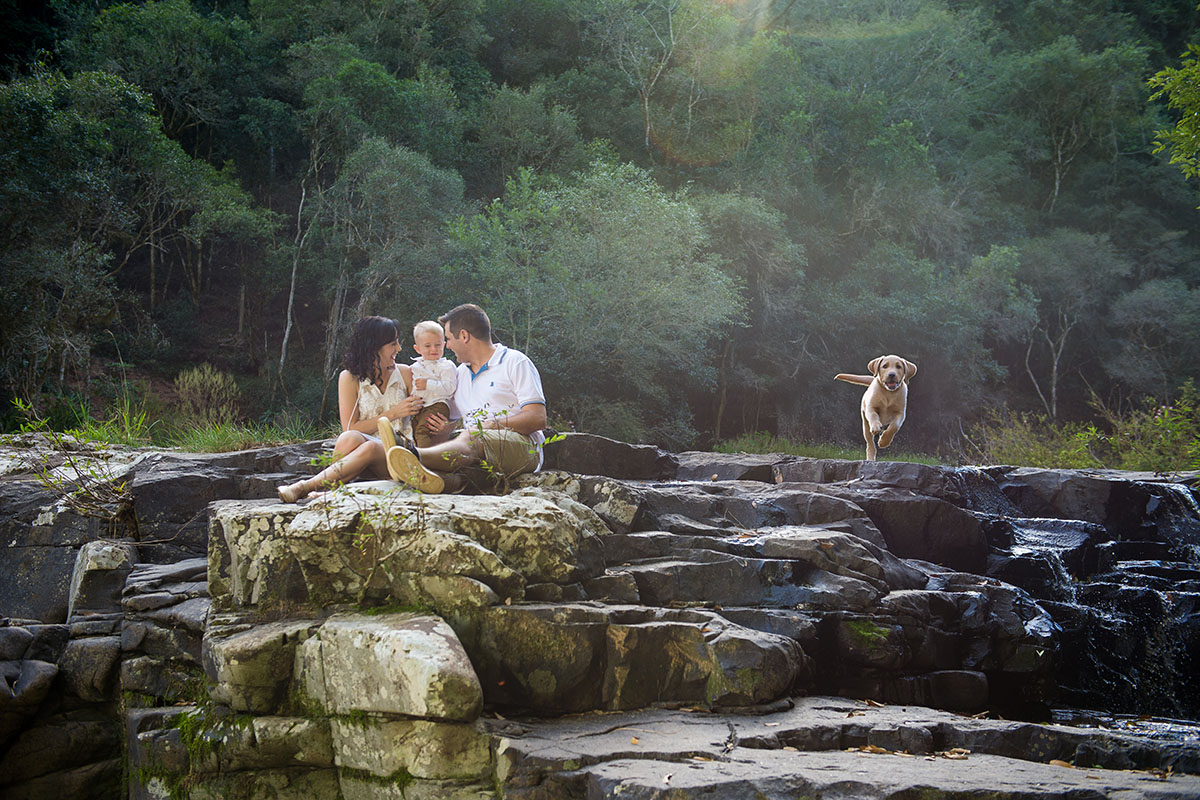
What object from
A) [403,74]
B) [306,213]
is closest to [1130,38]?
[403,74]

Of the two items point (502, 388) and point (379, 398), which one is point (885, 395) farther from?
point (379, 398)

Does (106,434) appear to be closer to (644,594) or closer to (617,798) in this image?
(644,594)

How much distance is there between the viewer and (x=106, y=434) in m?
8.98

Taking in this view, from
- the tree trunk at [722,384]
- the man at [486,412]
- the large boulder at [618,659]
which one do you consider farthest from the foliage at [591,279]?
the large boulder at [618,659]

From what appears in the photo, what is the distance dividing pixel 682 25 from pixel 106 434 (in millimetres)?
21647

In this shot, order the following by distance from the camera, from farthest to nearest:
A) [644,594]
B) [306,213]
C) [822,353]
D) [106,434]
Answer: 1. [822,353]
2. [306,213]
3. [106,434]
4. [644,594]

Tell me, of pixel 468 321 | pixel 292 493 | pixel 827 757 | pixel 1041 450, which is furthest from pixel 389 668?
pixel 1041 450

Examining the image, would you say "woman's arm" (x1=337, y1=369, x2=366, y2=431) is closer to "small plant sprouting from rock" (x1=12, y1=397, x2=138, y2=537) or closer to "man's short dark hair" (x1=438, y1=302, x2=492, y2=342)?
"man's short dark hair" (x1=438, y1=302, x2=492, y2=342)

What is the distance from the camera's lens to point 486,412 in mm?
5766

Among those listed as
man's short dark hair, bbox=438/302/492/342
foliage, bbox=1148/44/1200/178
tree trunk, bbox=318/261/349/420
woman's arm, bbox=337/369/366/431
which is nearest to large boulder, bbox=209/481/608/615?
woman's arm, bbox=337/369/366/431

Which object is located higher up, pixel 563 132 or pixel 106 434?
pixel 563 132

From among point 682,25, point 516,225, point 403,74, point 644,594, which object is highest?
point 682,25

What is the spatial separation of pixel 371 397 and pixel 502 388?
2.92 feet

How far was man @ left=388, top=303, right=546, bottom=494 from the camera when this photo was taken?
5590 millimetres
